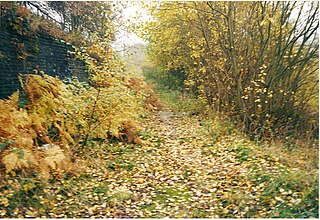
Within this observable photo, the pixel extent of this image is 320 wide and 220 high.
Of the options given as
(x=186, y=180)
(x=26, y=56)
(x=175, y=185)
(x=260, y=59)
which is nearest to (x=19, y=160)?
(x=175, y=185)

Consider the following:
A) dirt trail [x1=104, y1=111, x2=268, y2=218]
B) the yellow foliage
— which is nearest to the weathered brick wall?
the yellow foliage

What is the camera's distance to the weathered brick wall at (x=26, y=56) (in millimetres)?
5773

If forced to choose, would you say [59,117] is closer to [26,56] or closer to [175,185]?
[26,56]

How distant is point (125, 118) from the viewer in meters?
6.41

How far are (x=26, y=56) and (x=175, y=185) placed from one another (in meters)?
4.39

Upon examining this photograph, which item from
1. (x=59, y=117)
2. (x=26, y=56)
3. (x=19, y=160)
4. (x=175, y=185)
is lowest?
(x=175, y=185)

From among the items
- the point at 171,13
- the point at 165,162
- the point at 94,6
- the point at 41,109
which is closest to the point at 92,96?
the point at 41,109

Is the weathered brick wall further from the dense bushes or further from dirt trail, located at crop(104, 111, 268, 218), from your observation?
dirt trail, located at crop(104, 111, 268, 218)

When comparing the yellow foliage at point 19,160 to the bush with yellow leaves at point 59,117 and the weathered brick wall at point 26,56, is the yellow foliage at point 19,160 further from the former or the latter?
the weathered brick wall at point 26,56

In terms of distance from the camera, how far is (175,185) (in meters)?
4.80

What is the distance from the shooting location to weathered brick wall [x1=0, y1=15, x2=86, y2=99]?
18.9 ft

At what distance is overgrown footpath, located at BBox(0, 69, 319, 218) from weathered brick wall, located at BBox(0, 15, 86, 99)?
220 cm

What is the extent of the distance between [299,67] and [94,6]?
728 cm

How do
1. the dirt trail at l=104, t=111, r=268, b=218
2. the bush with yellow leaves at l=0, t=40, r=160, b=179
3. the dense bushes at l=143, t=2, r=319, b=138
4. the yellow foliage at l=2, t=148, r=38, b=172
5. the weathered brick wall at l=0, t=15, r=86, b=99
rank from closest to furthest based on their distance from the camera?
the yellow foliage at l=2, t=148, r=38, b=172, the dirt trail at l=104, t=111, r=268, b=218, the bush with yellow leaves at l=0, t=40, r=160, b=179, the weathered brick wall at l=0, t=15, r=86, b=99, the dense bushes at l=143, t=2, r=319, b=138
